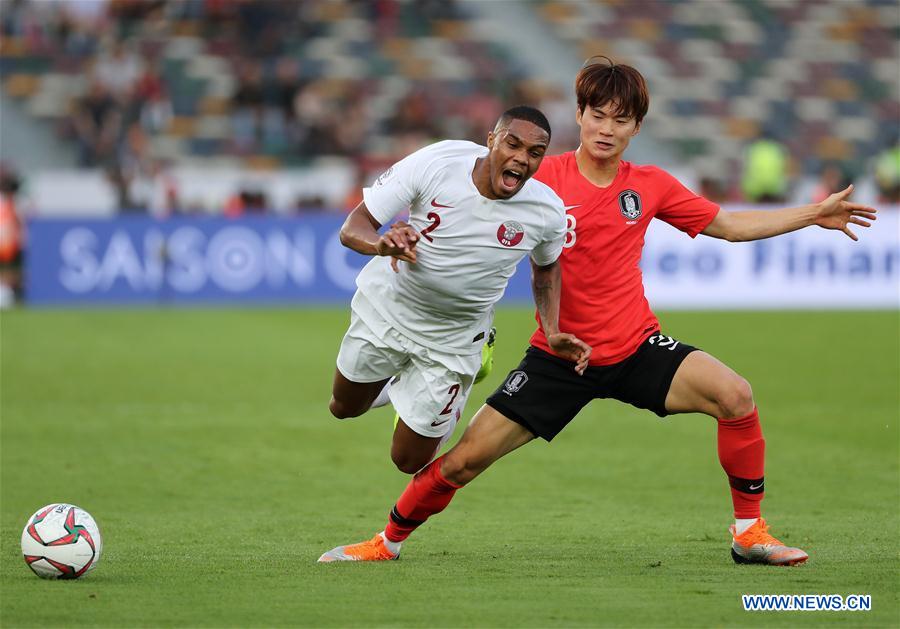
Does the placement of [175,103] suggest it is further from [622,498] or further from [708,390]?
[708,390]

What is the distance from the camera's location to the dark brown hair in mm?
6555

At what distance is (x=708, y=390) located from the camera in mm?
6547

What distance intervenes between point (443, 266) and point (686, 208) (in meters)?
1.26

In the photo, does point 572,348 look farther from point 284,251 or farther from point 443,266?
point 284,251

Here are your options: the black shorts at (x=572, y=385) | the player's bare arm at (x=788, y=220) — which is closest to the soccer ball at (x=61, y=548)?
the black shorts at (x=572, y=385)

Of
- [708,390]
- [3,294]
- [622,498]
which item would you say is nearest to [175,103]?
[3,294]

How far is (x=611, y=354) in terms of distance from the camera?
6.68 meters

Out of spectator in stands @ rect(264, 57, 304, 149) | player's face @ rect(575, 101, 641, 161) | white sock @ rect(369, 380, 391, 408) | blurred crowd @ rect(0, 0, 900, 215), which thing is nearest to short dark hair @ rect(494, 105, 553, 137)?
player's face @ rect(575, 101, 641, 161)

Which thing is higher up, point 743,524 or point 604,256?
point 604,256

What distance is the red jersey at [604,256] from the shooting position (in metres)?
6.68

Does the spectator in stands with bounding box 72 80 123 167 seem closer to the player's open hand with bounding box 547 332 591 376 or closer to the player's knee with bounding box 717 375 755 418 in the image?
the player's open hand with bounding box 547 332 591 376

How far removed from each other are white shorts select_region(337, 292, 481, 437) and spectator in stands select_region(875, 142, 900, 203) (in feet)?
63.7

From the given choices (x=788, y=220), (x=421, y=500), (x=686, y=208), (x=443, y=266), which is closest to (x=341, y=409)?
(x=421, y=500)
